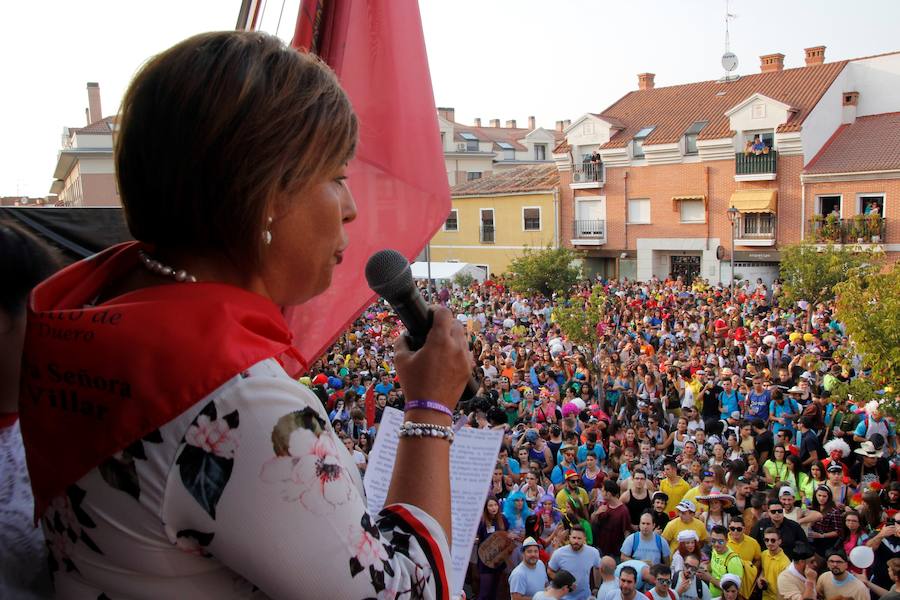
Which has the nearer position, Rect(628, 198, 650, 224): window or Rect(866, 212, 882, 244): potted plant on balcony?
Rect(866, 212, 882, 244): potted plant on balcony

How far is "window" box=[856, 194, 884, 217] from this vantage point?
24083 millimetres

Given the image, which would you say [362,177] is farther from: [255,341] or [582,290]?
[582,290]

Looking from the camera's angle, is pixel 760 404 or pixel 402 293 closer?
pixel 402 293

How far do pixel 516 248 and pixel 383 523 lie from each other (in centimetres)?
3328

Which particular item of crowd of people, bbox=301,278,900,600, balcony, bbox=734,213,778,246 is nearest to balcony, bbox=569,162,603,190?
balcony, bbox=734,213,778,246

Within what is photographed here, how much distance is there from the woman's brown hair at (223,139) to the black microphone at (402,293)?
29cm

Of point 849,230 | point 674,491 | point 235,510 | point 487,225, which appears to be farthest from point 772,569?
point 487,225

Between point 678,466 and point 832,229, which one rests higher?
point 832,229

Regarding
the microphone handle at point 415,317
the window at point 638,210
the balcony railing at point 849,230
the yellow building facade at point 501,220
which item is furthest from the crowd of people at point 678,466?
the yellow building facade at point 501,220

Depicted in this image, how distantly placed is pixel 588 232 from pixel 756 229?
657cm

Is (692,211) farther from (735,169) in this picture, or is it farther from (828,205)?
(828,205)

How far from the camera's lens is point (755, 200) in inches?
1038

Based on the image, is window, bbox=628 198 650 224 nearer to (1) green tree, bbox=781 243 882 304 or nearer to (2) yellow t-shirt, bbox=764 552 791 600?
(1) green tree, bbox=781 243 882 304

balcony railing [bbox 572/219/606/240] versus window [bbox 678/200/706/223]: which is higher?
window [bbox 678/200/706/223]
